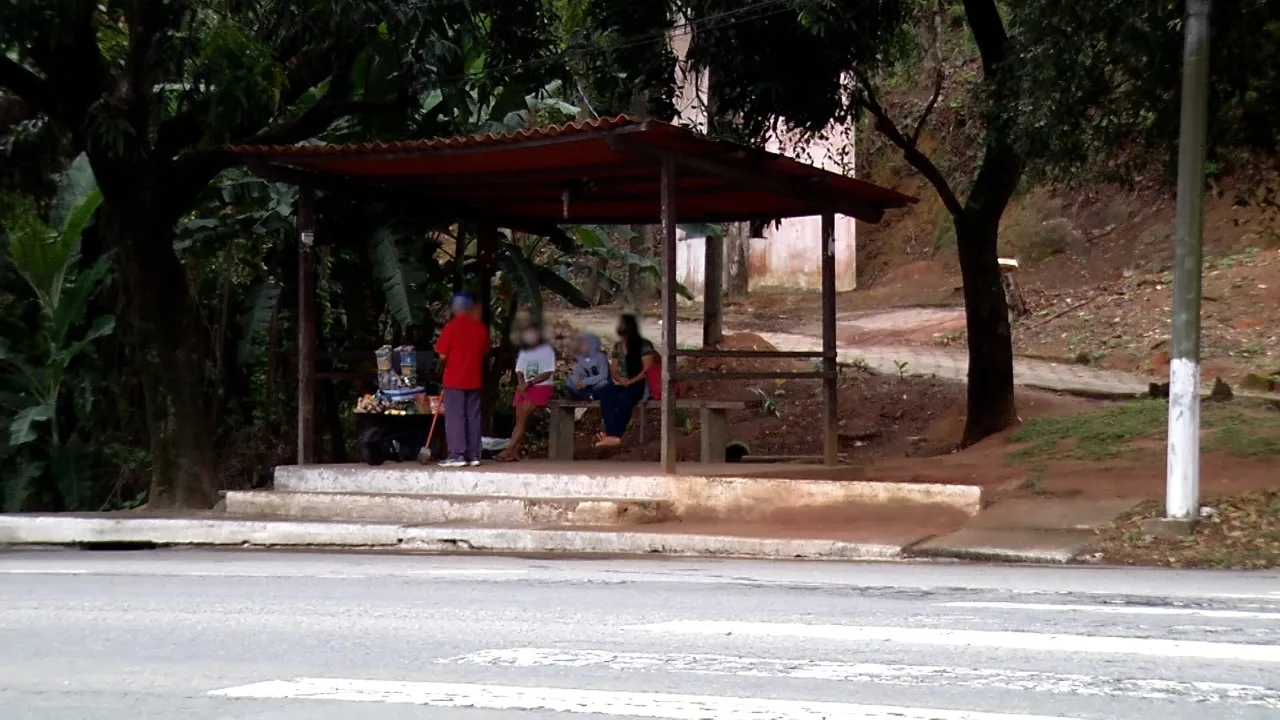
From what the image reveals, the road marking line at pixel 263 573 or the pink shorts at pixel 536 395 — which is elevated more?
the pink shorts at pixel 536 395

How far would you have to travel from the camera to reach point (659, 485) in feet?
38.7

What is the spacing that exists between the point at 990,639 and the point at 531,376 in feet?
26.4

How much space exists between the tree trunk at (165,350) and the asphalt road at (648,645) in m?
4.57

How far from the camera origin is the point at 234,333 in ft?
57.6

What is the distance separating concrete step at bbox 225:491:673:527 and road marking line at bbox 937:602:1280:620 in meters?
4.50

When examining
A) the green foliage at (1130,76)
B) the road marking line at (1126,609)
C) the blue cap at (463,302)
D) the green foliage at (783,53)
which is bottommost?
the road marking line at (1126,609)

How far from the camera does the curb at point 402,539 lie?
10547mm

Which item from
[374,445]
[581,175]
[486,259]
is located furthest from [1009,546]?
[486,259]

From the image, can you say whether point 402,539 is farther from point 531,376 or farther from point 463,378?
point 531,376

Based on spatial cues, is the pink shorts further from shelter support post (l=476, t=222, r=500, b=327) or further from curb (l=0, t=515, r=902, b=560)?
curb (l=0, t=515, r=902, b=560)

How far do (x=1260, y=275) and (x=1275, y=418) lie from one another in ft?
38.9

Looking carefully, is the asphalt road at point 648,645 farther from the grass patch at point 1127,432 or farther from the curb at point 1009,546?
the grass patch at point 1127,432

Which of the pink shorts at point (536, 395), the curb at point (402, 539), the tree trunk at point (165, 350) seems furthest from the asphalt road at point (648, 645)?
the tree trunk at point (165, 350)

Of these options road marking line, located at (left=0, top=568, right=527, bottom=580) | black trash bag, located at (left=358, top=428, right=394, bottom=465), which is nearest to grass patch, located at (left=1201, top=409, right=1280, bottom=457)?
road marking line, located at (left=0, top=568, right=527, bottom=580)
